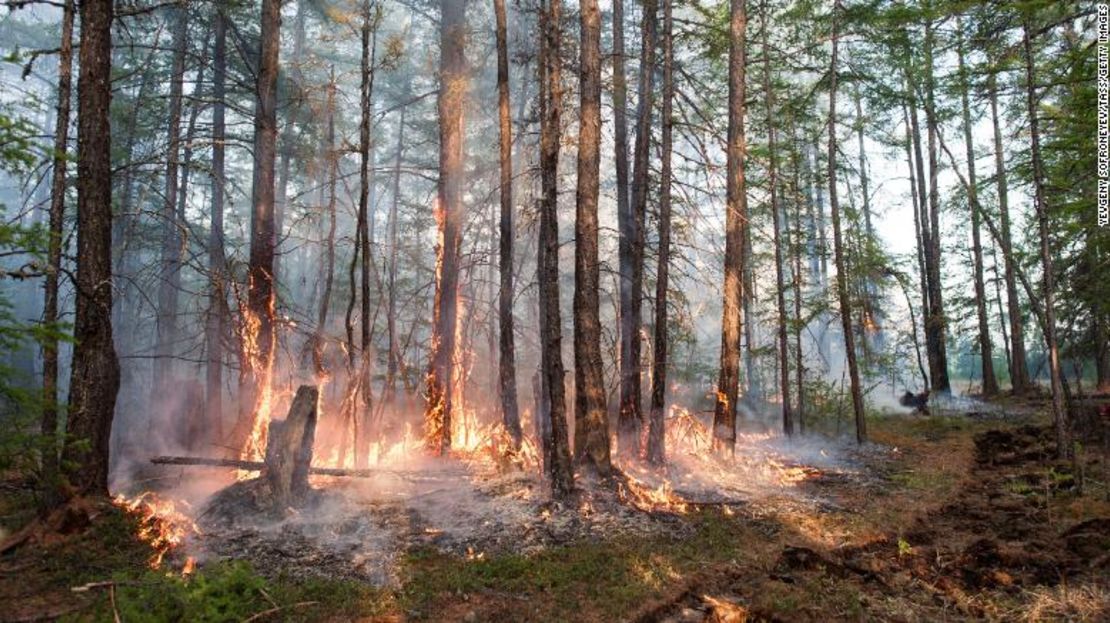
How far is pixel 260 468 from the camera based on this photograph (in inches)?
337

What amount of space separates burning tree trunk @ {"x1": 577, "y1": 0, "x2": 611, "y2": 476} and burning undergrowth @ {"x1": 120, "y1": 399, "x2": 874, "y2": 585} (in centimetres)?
67

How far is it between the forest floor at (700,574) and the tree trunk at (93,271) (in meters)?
0.82

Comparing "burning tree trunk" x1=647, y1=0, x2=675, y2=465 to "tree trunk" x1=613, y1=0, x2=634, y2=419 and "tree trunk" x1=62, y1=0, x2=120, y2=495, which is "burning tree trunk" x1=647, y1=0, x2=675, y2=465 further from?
"tree trunk" x1=62, y1=0, x2=120, y2=495

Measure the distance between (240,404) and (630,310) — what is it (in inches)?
307

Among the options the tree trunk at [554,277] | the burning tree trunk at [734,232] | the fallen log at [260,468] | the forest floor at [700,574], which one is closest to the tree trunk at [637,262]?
the burning tree trunk at [734,232]

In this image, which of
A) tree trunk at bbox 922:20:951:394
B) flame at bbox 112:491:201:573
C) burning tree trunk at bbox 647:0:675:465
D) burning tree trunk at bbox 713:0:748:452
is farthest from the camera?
tree trunk at bbox 922:20:951:394

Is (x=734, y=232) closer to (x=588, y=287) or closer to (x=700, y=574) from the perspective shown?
(x=588, y=287)

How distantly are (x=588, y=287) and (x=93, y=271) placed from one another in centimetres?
665

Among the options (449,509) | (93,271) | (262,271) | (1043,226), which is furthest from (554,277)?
(1043,226)

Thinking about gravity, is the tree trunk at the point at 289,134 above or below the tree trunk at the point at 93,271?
above

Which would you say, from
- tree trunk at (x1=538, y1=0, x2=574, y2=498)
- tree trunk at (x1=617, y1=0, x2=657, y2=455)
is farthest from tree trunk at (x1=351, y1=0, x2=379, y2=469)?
tree trunk at (x1=617, y1=0, x2=657, y2=455)

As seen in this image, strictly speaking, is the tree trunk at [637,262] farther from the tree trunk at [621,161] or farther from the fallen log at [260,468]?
the fallen log at [260,468]

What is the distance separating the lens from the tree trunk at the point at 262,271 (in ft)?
34.4

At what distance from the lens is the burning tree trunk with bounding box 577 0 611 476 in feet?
31.1
